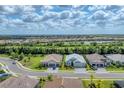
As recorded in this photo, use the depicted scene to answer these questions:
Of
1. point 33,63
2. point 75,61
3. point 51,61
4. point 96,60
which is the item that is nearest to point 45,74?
point 51,61

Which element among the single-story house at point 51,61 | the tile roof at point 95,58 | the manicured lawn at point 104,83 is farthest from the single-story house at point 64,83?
the tile roof at point 95,58

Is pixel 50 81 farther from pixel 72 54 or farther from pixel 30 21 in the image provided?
pixel 30 21

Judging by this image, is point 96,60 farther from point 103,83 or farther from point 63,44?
point 63,44

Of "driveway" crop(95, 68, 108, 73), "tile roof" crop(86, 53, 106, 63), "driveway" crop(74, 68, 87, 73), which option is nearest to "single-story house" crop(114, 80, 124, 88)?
"driveway" crop(95, 68, 108, 73)

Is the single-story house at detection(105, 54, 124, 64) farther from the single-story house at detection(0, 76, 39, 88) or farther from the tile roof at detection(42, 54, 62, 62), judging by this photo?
the single-story house at detection(0, 76, 39, 88)

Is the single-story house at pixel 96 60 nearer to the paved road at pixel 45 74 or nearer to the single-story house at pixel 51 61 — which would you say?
the paved road at pixel 45 74

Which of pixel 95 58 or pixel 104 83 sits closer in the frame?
pixel 104 83
